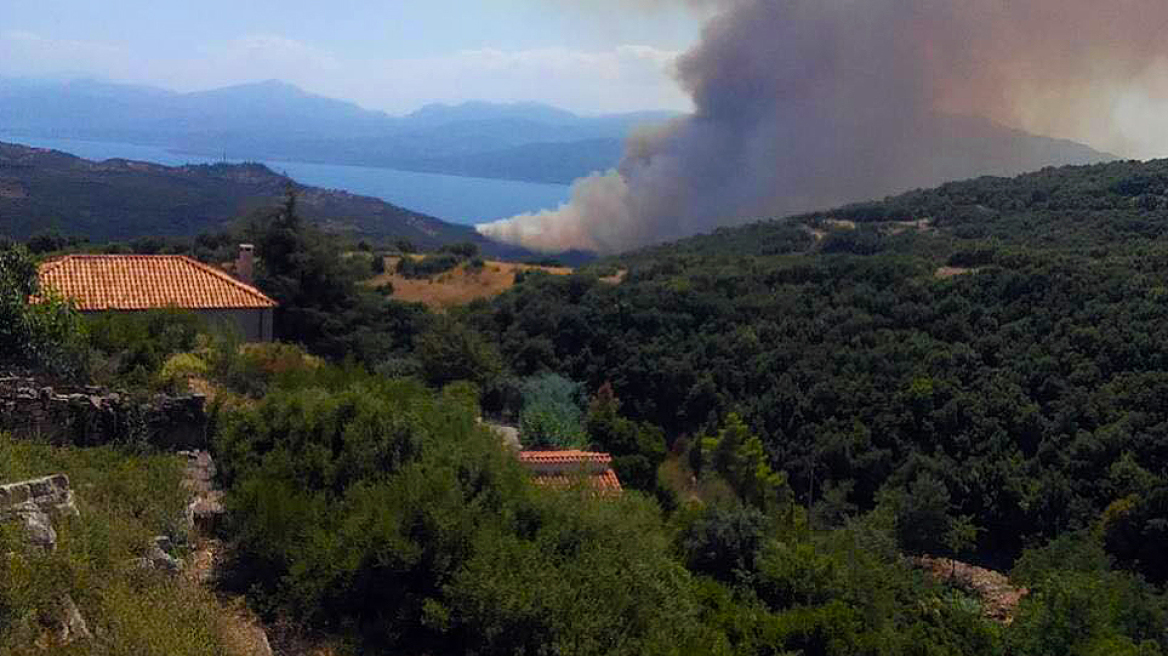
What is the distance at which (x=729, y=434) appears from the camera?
61.1 ft

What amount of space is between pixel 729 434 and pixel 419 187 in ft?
511

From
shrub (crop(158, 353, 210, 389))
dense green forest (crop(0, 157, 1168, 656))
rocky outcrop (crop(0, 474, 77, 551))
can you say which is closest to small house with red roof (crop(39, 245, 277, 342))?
dense green forest (crop(0, 157, 1168, 656))

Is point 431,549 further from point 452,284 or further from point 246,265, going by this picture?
point 452,284

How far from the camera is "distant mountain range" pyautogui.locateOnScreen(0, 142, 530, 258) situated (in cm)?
4959

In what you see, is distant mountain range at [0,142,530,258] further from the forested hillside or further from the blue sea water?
the blue sea water

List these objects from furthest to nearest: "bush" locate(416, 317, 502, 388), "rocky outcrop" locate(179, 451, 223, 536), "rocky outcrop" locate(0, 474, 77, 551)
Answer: "bush" locate(416, 317, 502, 388) → "rocky outcrop" locate(179, 451, 223, 536) → "rocky outcrop" locate(0, 474, 77, 551)

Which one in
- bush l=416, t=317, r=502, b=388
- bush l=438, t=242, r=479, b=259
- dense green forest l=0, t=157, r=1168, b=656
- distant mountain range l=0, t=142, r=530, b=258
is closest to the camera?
dense green forest l=0, t=157, r=1168, b=656

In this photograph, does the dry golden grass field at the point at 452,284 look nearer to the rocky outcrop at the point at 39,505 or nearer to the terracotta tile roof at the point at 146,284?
the terracotta tile roof at the point at 146,284

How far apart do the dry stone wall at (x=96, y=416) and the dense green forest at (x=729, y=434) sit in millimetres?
394

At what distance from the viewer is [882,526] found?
17.7 meters

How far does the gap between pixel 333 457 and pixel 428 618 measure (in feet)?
7.21

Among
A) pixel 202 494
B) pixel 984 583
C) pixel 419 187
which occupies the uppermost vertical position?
pixel 419 187

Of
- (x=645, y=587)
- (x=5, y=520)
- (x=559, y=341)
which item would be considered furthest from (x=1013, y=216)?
(x=5, y=520)

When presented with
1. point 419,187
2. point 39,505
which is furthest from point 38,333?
point 419,187
